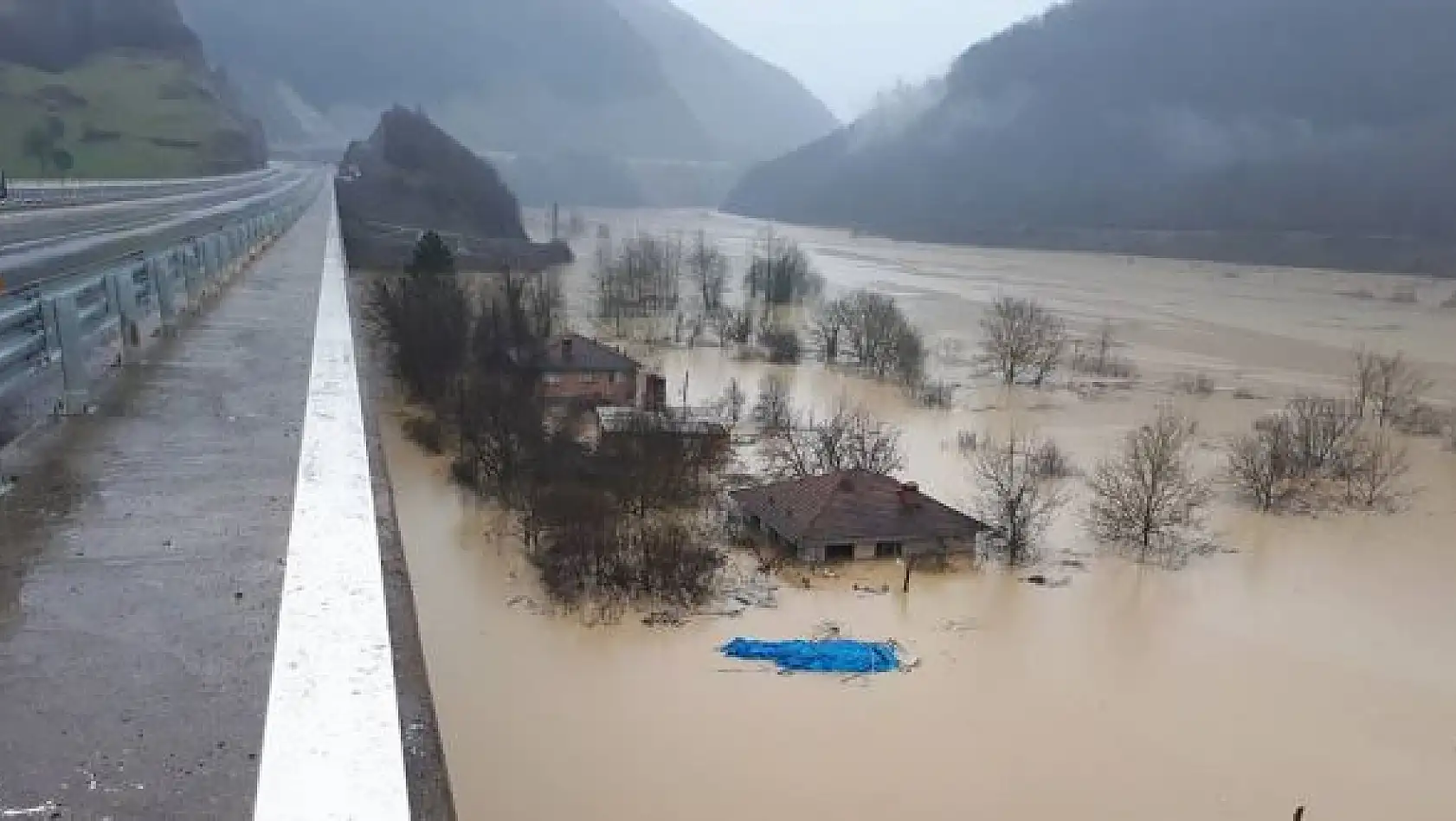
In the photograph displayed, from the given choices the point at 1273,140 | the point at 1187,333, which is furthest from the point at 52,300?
the point at 1273,140

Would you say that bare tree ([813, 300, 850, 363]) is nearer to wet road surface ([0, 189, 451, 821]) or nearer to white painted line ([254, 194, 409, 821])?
wet road surface ([0, 189, 451, 821])

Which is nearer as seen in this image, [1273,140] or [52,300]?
[52,300]

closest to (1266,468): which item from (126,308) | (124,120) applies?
(126,308)

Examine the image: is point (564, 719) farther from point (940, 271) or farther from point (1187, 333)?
point (940, 271)

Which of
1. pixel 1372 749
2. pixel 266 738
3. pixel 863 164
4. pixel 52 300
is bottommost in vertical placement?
pixel 1372 749

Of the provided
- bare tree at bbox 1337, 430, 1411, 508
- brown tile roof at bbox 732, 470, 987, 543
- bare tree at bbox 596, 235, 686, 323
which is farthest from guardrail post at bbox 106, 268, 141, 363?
bare tree at bbox 596, 235, 686, 323

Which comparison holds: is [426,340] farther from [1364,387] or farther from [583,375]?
[1364,387]

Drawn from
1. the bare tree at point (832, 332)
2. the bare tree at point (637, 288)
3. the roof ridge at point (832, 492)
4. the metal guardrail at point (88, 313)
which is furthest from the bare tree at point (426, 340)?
the bare tree at point (637, 288)
